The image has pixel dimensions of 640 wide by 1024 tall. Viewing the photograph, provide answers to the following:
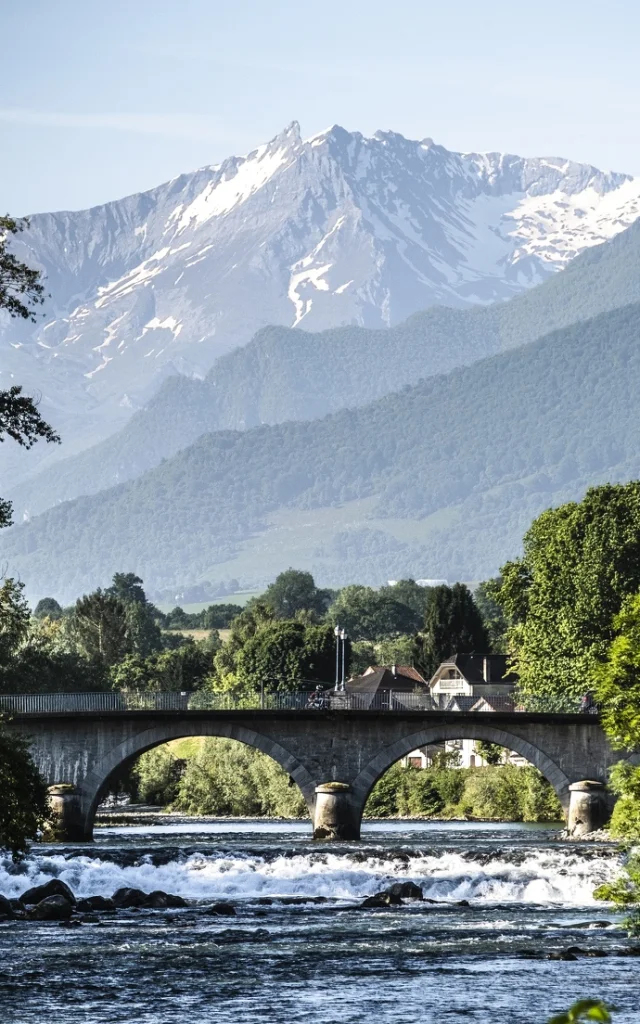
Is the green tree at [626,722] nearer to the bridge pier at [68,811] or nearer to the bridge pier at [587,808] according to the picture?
the bridge pier at [587,808]

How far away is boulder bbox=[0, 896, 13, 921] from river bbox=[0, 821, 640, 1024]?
8.36ft

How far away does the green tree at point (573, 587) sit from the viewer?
112 m

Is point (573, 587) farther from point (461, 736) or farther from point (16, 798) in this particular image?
point (16, 798)

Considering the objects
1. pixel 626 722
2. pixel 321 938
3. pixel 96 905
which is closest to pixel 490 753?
pixel 96 905

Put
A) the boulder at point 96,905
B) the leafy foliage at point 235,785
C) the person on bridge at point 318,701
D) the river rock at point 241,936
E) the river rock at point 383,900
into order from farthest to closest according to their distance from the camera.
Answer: the leafy foliage at point 235,785, the person on bridge at point 318,701, the river rock at point 383,900, the boulder at point 96,905, the river rock at point 241,936

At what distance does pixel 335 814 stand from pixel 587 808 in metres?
12.2

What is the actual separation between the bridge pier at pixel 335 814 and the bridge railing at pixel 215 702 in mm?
4450

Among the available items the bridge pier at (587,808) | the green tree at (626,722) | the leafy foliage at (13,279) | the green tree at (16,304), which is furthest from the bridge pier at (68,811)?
the leafy foliage at (13,279)

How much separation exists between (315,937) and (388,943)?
9.06ft

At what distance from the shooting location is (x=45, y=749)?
100000mm

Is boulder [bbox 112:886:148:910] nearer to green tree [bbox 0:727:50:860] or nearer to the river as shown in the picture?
the river

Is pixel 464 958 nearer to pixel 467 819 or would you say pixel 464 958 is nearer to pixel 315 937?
pixel 315 937

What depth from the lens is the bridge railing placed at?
343 feet

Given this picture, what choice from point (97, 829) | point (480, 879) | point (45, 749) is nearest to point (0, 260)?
point (480, 879)
